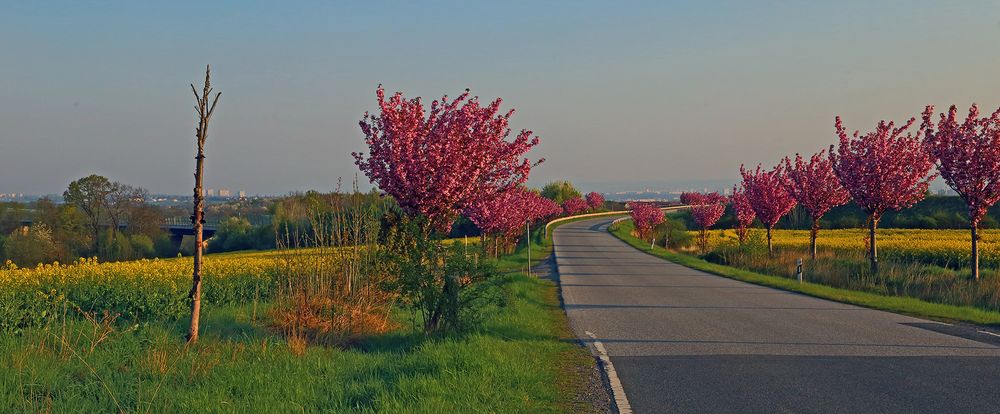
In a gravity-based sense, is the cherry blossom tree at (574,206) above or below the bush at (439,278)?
above

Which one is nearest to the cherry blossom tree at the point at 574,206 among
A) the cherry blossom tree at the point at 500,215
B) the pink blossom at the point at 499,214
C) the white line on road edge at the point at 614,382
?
the cherry blossom tree at the point at 500,215

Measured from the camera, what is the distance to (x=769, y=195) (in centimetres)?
3397

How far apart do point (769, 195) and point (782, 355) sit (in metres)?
27.4

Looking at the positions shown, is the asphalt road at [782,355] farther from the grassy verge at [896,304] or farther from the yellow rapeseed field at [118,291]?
the yellow rapeseed field at [118,291]

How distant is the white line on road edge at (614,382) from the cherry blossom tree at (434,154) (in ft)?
13.8

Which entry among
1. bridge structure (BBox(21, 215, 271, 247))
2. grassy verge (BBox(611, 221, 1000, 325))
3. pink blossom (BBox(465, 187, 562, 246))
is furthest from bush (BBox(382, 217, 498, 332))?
bridge structure (BBox(21, 215, 271, 247))

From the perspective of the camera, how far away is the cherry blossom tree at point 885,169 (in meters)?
24.0

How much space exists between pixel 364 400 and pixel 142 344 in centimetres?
401

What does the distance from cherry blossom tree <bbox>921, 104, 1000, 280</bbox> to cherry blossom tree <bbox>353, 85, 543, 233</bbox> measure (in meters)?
14.4

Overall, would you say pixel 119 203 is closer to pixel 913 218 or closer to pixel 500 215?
pixel 500 215

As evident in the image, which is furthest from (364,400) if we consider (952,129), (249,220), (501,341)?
(249,220)

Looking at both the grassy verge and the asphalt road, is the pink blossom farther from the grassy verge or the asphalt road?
the asphalt road

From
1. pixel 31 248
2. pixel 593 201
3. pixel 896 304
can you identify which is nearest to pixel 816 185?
pixel 896 304

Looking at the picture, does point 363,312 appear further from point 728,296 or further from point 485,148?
point 728,296
